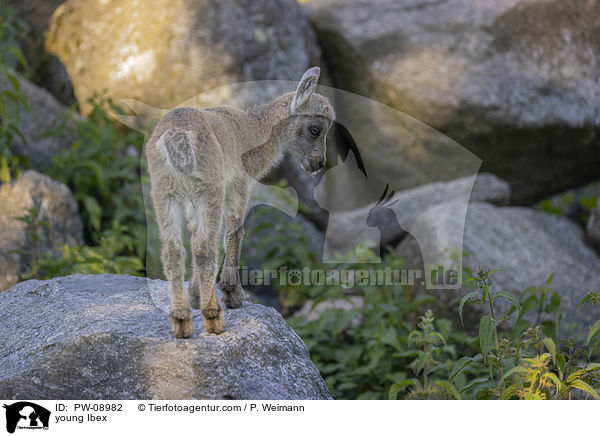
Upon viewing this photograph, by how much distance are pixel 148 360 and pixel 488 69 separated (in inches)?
332

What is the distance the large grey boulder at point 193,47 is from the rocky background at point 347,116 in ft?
0.08

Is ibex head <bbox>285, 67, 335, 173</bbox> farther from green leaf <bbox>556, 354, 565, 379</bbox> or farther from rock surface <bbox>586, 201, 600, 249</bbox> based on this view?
rock surface <bbox>586, 201, 600, 249</bbox>

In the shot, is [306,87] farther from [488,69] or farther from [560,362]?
[488,69]

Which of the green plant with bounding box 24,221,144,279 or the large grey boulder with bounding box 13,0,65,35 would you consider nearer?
the green plant with bounding box 24,221,144,279

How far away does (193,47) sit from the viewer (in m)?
10.0

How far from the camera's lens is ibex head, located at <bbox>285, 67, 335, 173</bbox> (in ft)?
18.0

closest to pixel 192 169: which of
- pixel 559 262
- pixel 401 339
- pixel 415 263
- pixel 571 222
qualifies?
pixel 401 339

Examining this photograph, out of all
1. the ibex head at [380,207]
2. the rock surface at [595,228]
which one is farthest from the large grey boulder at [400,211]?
the rock surface at [595,228]

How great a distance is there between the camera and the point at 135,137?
10109 mm

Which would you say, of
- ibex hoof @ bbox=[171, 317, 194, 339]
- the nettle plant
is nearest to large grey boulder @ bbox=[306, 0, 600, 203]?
the nettle plant

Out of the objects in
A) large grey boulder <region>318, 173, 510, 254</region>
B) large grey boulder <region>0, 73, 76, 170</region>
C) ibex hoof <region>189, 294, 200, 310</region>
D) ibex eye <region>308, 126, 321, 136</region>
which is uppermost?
ibex eye <region>308, 126, 321, 136</region>

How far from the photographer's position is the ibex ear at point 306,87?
5.06 meters

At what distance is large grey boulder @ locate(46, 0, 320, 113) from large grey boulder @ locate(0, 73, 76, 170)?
0.79 meters

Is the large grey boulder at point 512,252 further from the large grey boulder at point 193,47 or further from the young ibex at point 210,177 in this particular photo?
the young ibex at point 210,177
